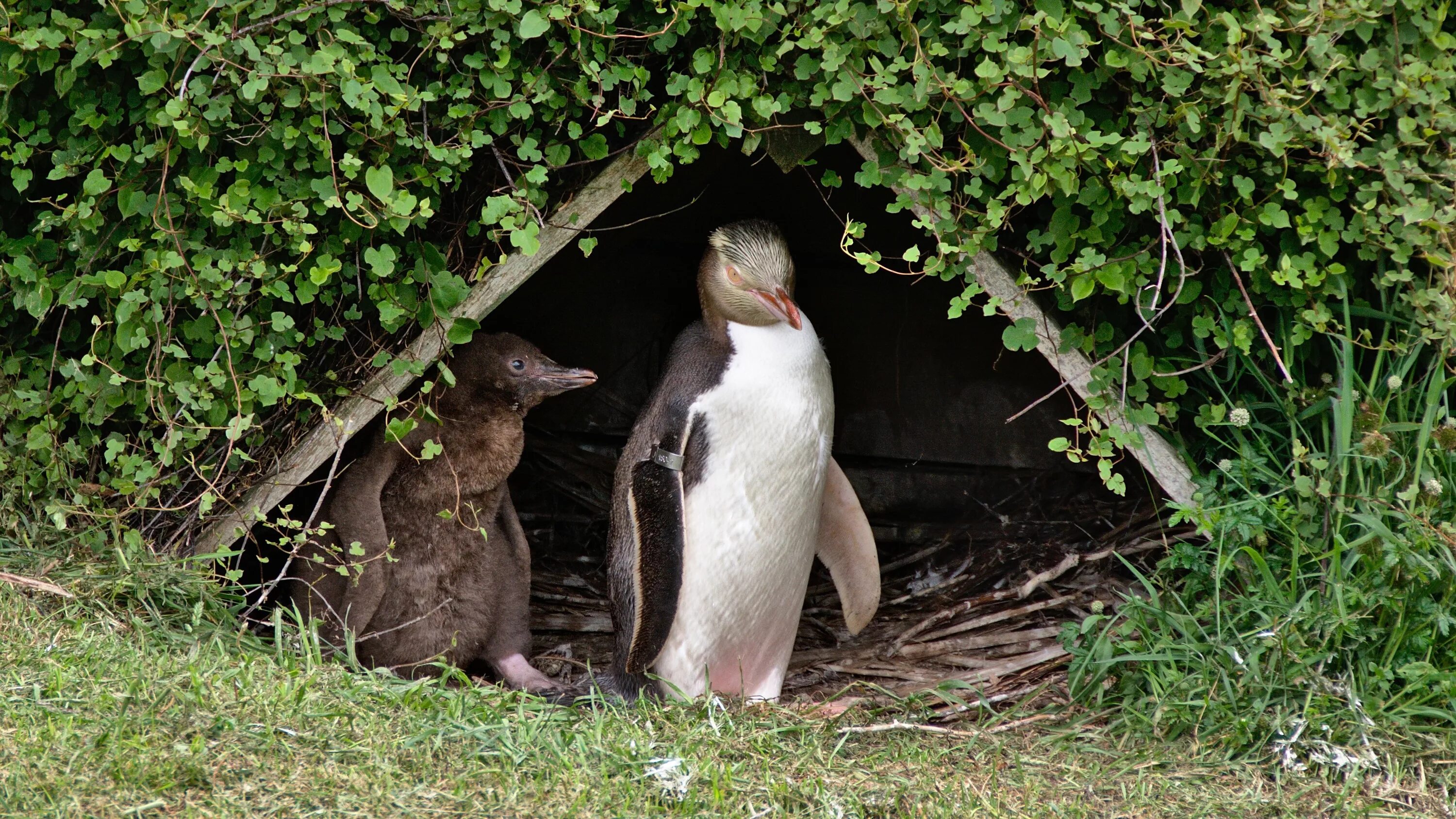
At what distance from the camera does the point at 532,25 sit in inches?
107

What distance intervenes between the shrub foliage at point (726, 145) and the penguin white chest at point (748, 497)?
1.95ft

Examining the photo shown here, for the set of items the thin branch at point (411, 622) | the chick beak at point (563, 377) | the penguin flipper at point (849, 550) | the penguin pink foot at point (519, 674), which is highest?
the chick beak at point (563, 377)

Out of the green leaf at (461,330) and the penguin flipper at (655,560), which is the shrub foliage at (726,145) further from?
the penguin flipper at (655,560)

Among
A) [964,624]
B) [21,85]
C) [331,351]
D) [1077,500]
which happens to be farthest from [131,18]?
[1077,500]

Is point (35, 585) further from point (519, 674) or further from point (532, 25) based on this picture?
point (532, 25)

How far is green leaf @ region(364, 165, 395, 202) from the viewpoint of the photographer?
2.78 metres

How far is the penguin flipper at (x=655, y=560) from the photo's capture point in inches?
129

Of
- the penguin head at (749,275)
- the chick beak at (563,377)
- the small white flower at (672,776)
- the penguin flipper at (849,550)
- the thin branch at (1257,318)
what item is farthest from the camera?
the penguin flipper at (849,550)

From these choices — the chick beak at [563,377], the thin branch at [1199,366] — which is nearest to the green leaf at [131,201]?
the chick beak at [563,377]

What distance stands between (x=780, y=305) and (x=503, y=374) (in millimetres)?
884

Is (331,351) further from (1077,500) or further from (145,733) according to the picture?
(1077,500)

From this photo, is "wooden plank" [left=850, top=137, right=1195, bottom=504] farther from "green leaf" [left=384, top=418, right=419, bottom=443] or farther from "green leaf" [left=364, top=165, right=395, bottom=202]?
"green leaf" [left=384, top=418, right=419, bottom=443]

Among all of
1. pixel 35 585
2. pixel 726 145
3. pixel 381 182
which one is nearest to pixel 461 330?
pixel 381 182

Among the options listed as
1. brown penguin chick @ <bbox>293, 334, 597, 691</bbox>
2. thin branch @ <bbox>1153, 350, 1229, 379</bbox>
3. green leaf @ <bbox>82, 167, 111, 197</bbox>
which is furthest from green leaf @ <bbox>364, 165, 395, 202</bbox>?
thin branch @ <bbox>1153, 350, 1229, 379</bbox>
